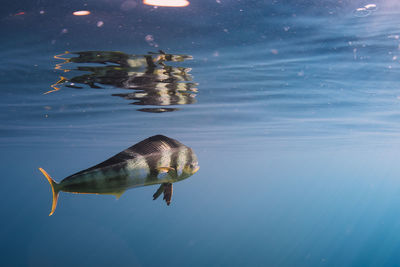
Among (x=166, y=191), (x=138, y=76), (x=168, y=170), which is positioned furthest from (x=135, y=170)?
(x=138, y=76)

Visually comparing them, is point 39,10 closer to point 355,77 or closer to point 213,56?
point 213,56

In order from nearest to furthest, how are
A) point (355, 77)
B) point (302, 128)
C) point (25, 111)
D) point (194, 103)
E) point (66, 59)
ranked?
1. point (66, 59)
2. point (355, 77)
3. point (194, 103)
4. point (25, 111)
5. point (302, 128)

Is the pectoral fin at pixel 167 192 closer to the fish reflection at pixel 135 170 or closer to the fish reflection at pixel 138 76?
the fish reflection at pixel 135 170

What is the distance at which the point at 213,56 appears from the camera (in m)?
9.97

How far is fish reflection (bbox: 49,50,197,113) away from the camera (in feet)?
31.0

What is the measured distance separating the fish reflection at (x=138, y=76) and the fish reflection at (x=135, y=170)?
704cm

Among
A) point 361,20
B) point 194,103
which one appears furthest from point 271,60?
point 194,103

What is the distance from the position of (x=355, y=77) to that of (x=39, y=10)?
1123cm

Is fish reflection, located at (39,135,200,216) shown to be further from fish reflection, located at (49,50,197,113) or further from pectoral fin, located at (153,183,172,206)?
fish reflection, located at (49,50,197,113)

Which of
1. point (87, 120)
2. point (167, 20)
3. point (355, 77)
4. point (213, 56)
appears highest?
point (167, 20)

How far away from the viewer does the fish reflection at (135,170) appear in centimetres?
227

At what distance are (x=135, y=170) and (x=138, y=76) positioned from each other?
9.14 meters

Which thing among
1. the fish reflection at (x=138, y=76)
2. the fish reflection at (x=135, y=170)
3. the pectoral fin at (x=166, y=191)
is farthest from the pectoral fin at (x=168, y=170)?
the fish reflection at (x=138, y=76)

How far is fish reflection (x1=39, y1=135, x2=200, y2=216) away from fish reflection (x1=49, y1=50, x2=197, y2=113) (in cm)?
704
